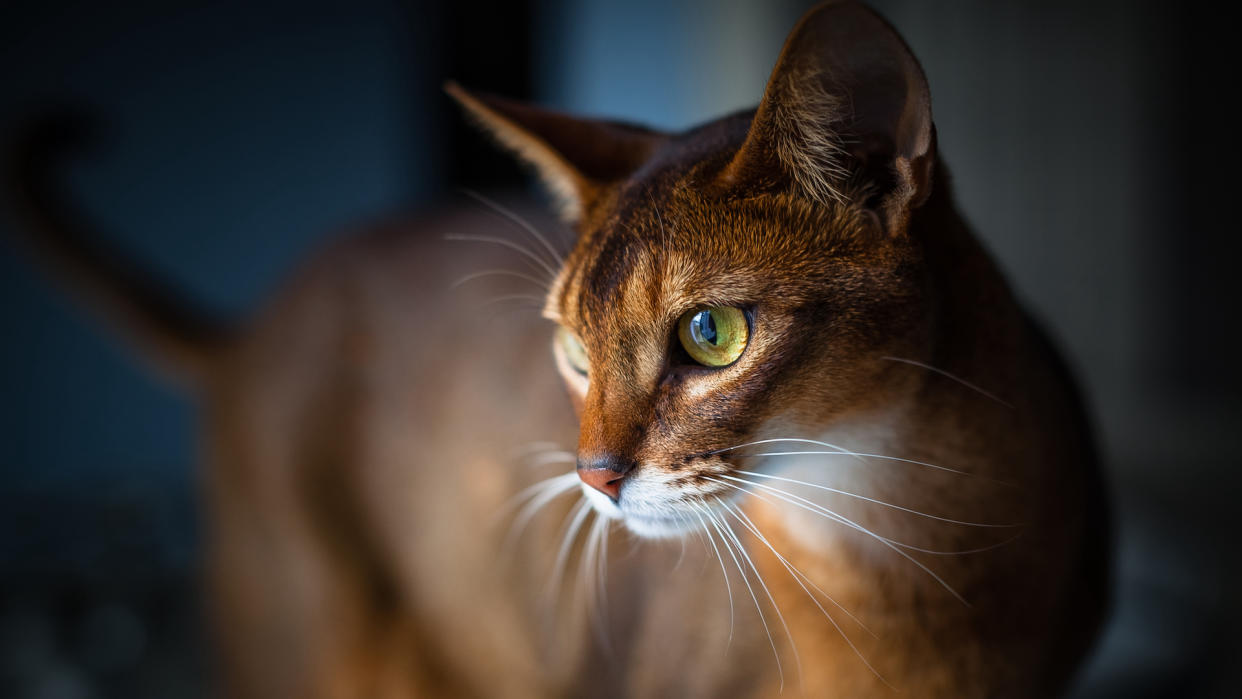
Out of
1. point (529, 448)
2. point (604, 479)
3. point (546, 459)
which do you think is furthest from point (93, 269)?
point (604, 479)

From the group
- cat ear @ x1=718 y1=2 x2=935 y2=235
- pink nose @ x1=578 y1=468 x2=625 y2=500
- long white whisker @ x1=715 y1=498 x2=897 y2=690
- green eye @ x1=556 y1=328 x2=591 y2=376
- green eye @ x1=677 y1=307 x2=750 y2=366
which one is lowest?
long white whisker @ x1=715 y1=498 x2=897 y2=690

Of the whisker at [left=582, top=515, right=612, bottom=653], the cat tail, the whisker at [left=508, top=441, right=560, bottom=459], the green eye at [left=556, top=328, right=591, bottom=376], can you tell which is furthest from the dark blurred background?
the green eye at [left=556, top=328, right=591, bottom=376]

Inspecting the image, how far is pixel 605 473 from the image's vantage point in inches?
24.4

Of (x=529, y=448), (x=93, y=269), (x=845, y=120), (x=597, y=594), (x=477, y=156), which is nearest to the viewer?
(x=845, y=120)

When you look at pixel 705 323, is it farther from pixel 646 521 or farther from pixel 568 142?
pixel 568 142

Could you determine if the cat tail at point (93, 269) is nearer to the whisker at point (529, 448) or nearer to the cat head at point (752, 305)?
the whisker at point (529, 448)

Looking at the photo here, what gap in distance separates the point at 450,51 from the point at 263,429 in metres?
1.35

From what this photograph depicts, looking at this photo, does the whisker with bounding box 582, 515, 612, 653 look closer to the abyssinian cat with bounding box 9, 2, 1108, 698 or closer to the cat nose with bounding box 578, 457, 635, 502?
the abyssinian cat with bounding box 9, 2, 1108, 698

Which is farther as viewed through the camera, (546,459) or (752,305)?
(546,459)

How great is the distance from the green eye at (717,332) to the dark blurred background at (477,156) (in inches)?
64.1

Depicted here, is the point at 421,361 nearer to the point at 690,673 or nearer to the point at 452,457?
the point at 452,457

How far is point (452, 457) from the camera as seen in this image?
118 cm

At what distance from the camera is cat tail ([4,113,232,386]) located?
1.42 m

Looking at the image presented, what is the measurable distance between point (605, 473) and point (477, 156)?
6.25ft
